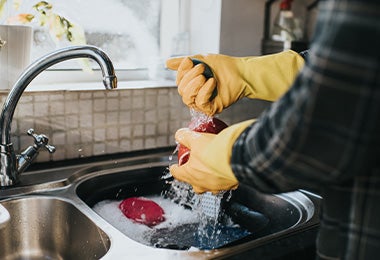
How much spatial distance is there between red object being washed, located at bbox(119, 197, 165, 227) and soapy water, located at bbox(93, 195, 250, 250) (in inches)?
0.5

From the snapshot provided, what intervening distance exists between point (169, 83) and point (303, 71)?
3.41 feet

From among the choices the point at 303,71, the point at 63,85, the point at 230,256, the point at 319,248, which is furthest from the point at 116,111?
the point at 303,71

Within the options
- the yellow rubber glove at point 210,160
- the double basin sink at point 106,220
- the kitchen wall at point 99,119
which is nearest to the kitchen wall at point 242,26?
the kitchen wall at point 99,119

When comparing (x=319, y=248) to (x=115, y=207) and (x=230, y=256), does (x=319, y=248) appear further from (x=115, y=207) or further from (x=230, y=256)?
(x=115, y=207)

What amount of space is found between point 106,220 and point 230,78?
0.40 m

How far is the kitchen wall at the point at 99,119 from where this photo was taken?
4.03 ft

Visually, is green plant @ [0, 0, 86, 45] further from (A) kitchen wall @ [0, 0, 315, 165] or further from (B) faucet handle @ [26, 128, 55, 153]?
(B) faucet handle @ [26, 128, 55, 153]

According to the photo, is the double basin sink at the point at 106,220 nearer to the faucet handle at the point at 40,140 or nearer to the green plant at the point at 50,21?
the faucet handle at the point at 40,140

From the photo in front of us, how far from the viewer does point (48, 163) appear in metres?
1.27

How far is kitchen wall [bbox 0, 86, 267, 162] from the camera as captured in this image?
1229 mm

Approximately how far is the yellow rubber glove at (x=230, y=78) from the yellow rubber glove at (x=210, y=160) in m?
0.08

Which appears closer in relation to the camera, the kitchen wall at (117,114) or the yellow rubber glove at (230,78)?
the yellow rubber glove at (230,78)

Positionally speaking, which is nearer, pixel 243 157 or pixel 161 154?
pixel 243 157

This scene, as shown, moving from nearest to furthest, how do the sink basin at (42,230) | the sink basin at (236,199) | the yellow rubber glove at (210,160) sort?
the yellow rubber glove at (210,160) → the sink basin at (42,230) → the sink basin at (236,199)
